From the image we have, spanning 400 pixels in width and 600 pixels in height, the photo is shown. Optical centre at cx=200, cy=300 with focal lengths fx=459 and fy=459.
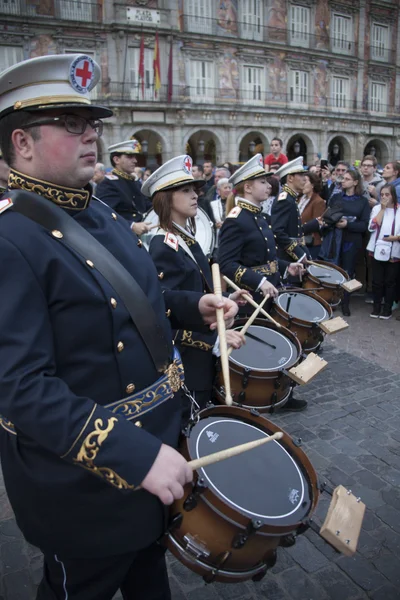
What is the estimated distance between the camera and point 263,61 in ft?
95.1

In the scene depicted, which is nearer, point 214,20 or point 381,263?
point 381,263

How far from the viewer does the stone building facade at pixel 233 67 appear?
80.2 ft

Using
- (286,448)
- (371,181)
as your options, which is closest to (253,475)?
(286,448)

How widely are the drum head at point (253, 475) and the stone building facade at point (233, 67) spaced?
2124 centimetres

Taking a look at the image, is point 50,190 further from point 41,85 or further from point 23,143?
point 41,85

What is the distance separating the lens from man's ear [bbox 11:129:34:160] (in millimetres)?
1461

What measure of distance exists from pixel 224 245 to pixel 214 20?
28.2 meters

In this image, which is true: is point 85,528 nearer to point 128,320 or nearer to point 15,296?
point 128,320

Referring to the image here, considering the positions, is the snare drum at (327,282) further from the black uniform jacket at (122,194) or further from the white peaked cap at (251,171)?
the black uniform jacket at (122,194)

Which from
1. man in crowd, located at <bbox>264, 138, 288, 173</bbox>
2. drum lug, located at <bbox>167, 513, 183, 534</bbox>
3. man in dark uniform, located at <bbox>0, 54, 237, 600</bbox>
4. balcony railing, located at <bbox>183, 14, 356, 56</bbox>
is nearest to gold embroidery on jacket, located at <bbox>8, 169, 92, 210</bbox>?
man in dark uniform, located at <bbox>0, 54, 237, 600</bbox>

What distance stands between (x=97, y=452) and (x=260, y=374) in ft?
6.43

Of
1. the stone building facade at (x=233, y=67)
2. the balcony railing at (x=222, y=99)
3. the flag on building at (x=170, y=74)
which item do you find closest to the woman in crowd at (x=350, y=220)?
the stone building facade at (x=233, y=67)

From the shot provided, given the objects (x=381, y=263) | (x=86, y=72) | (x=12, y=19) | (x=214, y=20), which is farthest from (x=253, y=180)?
(x=214, y=20)

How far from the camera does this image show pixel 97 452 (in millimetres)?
1282
